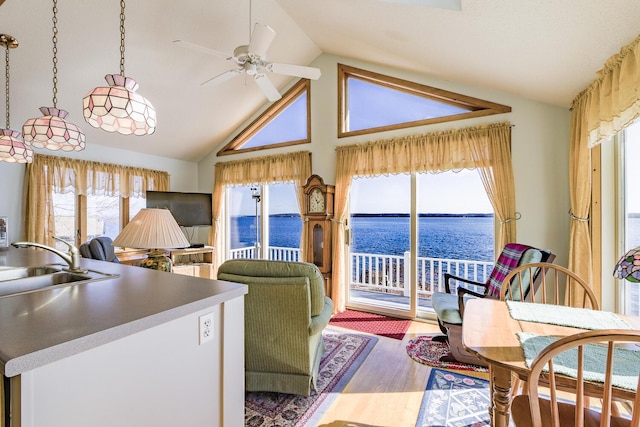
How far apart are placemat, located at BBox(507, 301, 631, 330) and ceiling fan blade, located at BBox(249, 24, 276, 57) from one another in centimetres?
233

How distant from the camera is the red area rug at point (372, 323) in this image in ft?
10.4

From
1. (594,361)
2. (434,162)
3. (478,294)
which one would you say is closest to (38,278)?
(594,361)

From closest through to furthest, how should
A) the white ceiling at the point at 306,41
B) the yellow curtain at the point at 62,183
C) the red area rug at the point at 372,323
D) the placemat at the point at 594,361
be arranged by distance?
1. the placemat at the point at 594,361
2. the white ceiling at the point at 306,41
3. the red area rug at the point at 372,323
4. the yellow curtain at the point at 62,183

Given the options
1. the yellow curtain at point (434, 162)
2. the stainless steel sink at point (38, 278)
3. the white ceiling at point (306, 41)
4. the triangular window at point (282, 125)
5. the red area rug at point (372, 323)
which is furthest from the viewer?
the triangular window at point (282, 125)

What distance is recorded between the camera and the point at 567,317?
4.67ft

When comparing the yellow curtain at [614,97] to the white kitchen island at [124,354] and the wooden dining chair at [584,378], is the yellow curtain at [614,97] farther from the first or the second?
the white kitchen island at [124,354]

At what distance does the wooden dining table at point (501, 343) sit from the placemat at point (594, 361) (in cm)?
4

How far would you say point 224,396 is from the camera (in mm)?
1272

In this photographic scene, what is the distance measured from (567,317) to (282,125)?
13.5 feet

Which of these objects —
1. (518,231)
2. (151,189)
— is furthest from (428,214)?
(151,189)

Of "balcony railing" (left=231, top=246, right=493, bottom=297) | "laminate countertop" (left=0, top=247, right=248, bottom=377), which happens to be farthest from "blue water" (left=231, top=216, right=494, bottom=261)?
"laminate countertop" (left=0, top=247, right=248, bottom=377)

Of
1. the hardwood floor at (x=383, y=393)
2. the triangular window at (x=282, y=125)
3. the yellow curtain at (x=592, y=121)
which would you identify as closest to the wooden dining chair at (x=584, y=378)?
the hardwood floor at (x=383, y=393)

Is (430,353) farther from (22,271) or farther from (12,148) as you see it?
(12,148)

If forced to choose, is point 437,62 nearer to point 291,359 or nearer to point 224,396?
point 291,359
